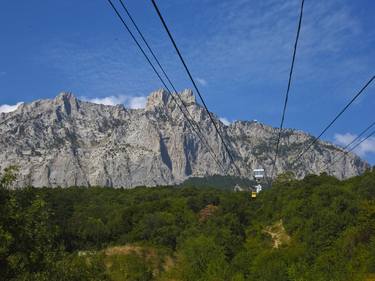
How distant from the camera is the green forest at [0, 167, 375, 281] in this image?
97.1 metres

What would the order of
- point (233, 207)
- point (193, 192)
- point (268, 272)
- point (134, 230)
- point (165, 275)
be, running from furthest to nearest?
1. point (193, 192)
2. point (233, 207)
3. point (134, 230)
4. point (165, 275)
5. point (268, 272)

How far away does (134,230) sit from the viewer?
454 feet

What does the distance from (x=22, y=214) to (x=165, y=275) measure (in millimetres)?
97614

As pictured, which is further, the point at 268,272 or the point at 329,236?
the point at 329,236

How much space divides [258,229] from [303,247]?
23.9 m

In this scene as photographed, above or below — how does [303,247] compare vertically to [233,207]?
below

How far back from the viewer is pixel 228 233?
414ft

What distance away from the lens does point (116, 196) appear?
17600 cm

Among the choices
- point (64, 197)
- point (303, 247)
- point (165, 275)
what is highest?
point (64, 197)

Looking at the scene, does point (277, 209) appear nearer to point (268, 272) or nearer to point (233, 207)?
point (233, 207)

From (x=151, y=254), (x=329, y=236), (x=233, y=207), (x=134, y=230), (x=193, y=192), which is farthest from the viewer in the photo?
(x=193, y=192)

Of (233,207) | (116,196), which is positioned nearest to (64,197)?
(116,196)

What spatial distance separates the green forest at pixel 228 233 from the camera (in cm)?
9706

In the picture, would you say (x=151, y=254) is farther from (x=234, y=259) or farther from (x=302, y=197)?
(x=302, y=197)
